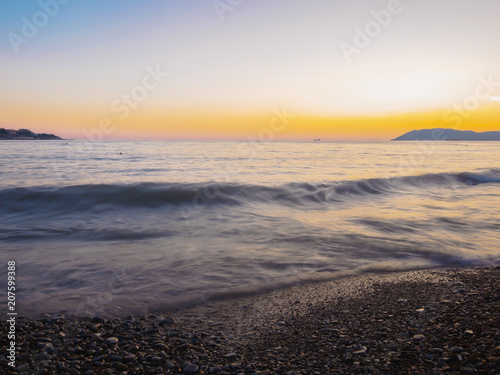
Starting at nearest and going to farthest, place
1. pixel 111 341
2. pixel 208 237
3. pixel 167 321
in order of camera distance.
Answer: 1. pixel 111 341
2. pixel 167 321
3. pixel 208 237

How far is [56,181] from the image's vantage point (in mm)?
18484

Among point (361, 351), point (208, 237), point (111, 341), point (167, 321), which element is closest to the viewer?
point (361, 351)

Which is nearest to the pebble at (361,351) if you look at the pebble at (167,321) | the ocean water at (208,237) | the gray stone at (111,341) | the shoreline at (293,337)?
the shoreline at (293,337)

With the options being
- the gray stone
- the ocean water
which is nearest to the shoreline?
the gray stone

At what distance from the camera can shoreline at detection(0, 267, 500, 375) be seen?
3.04m

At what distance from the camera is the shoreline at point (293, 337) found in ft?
9.98

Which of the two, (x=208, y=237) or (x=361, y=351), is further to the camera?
(x=208, y=237)

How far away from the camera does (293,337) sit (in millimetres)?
3658

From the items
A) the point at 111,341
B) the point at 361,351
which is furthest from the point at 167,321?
the point at 361,351

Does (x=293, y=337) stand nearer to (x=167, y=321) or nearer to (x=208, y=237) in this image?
(x=167, y=321)

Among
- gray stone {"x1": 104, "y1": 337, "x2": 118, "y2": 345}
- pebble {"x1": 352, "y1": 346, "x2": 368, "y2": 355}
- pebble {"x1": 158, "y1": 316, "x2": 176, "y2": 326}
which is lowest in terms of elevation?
pebble {"x1": 158, "y1": 316, "x2": 176, "y2": 326}

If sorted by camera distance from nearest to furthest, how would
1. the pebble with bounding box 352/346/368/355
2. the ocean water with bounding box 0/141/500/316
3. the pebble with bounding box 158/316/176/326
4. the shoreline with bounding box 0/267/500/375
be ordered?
the shoreline with bounding box 0/267/500/375 → the pebble with bounding box 352/346/368/355 → the pebble with bounding box 158/316/176/326 → the ocean water with bounding box 0/141/500/316

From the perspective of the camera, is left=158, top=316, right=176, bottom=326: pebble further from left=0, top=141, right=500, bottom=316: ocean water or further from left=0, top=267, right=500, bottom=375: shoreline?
left=0, top=141, right=500, bottom=316: ocean water

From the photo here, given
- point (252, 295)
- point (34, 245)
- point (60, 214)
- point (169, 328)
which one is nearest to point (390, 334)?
point (252, 295)
